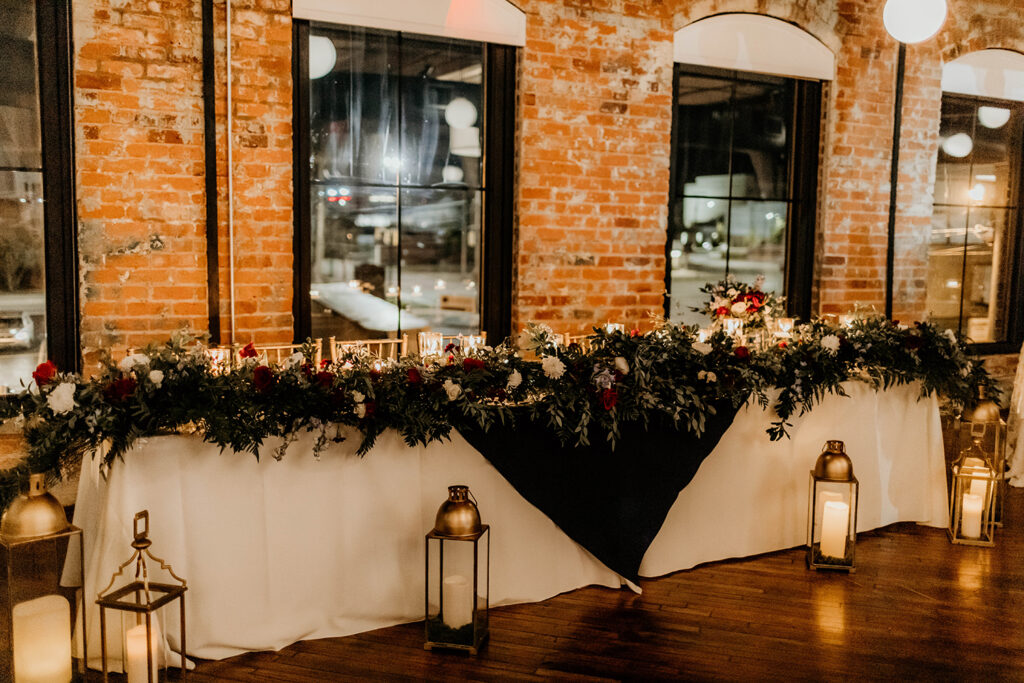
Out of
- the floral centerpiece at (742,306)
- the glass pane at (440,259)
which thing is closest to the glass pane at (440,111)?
the glass pane at (440,259)

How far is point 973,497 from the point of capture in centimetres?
443

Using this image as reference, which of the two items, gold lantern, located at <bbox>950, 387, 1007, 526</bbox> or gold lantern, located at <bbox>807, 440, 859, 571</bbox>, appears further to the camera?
gold lantern, located at <bbox>950, 387, 1007, 526</bbox>

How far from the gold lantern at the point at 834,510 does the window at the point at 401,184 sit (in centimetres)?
239

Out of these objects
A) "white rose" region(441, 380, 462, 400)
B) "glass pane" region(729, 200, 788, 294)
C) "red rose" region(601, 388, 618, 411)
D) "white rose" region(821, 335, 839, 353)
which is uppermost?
"glass pane" region(729, 200, 788, 294)

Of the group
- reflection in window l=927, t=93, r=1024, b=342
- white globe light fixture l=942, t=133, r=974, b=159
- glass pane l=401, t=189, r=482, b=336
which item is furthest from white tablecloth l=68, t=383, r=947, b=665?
white globe light fixture l=942, t=133, r=974, b=159

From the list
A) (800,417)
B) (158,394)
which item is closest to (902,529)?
(800,417)

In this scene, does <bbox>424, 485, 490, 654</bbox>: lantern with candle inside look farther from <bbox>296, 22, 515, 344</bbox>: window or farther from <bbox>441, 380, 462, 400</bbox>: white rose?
<bbox>296, 22, 515, 344</bbox>: window

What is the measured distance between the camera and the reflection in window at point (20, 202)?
458 centimetres

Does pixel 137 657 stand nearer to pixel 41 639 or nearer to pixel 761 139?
pixel 41 639

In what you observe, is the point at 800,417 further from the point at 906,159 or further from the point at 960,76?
the point at 960,76

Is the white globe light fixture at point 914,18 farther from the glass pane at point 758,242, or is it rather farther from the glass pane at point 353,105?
the glass pane at point 353,105

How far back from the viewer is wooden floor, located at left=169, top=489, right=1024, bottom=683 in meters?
3.12

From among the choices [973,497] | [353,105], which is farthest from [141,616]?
[973,497]

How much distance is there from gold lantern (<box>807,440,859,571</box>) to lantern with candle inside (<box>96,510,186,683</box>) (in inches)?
105
